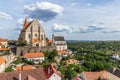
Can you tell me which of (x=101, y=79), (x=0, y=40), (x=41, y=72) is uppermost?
(x=0, y=40)

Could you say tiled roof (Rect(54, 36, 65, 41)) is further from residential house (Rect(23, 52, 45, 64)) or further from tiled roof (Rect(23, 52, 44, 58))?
residential house (Rect(23, 52, 45, 64))

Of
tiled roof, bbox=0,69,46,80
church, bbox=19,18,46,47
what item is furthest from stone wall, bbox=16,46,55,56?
tiled roof, bbox=0,69,46,80

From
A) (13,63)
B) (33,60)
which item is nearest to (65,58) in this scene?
(33,60)

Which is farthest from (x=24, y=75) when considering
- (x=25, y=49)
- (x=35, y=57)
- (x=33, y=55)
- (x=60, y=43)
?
(x=60, y=43)

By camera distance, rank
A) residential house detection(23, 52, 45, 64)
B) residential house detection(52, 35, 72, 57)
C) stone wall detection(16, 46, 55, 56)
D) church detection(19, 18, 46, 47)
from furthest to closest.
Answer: residential house detection(52, 35, 72, 57), church detection(19, 18, 46, 47), stone wall detection(16, 46, 55, 56), residential house detection(23, 52, 45, 64)

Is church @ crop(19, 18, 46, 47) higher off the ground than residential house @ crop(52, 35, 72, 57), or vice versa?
church @ crop(19, 18, 46, 47)

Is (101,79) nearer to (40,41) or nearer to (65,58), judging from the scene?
(65,58)

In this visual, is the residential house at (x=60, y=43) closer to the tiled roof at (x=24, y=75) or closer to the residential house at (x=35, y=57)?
the residential house at (x=35, y=57)

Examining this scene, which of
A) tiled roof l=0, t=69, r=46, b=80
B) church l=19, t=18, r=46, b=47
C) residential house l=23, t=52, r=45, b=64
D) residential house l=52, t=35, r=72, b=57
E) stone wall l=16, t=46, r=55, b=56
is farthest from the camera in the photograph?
residential house l=52, t=35, r=72, b=57

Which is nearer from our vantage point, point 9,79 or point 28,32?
point 9,79
